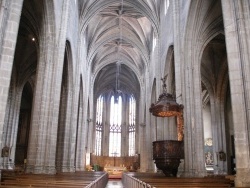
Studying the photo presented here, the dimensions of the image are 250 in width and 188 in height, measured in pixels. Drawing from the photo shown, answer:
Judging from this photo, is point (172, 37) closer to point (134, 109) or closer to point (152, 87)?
point (152, 87)

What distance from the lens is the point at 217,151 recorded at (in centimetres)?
2116

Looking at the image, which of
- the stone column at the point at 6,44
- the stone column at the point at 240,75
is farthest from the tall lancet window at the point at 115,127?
the stone column at the point at 6,44

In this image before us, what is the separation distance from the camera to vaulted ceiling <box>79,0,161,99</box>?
2136 cm

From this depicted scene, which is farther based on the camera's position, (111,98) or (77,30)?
(111,98)

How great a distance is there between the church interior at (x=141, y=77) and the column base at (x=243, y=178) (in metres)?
0.02

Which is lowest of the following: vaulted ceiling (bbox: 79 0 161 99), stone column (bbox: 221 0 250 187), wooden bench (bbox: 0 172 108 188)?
wooden bench (bbox: 0 172 108 188)

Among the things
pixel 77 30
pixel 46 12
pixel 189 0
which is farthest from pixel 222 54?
pixel 46 12

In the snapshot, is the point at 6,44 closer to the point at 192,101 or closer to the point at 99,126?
the point at 192,101

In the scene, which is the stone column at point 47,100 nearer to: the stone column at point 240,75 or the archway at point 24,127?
the stone column at point 240,75

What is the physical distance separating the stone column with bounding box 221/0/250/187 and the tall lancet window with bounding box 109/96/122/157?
114ft

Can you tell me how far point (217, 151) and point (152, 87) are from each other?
7.82 meters

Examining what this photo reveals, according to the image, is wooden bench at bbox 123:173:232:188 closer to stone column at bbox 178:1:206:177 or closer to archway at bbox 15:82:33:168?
stone column at bbox 178:1:206:177

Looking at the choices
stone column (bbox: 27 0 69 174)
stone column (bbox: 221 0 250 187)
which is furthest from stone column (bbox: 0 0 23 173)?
stone column (bbox: 221 0 250 187)

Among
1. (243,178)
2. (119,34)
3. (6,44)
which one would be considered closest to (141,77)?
(119,34)
